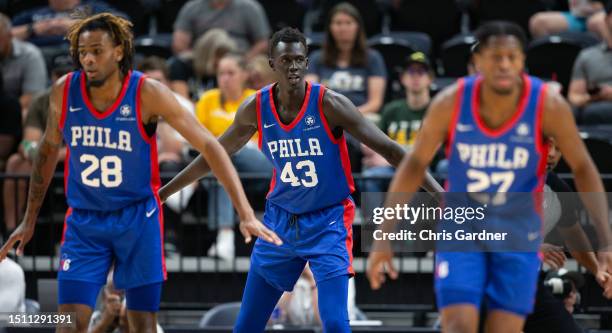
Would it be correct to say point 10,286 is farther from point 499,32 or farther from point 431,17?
point 431,17

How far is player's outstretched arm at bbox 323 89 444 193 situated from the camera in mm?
6113

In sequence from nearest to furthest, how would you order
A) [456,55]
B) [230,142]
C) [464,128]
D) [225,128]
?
[464,128] < [230,142] < [225,128] < [456,55]

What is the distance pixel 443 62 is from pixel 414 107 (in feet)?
4.98

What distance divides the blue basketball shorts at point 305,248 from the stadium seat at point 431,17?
574 centimetres

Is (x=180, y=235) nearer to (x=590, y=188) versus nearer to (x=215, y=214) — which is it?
(x=215, y=214)

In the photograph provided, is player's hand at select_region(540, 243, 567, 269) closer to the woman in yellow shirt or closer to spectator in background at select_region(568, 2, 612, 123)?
the woman in yellow shirt

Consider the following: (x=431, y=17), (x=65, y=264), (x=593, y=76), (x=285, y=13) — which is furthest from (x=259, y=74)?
(x=65, y=264)

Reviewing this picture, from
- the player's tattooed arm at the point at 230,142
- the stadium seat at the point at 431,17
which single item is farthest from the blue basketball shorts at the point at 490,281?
the stadium seat at the point at 431,17

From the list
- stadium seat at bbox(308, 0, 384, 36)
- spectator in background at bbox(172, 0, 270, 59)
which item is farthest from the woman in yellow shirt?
stadium seat at bbox(308, 0, 384, 36)

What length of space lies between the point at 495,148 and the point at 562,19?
6.47m

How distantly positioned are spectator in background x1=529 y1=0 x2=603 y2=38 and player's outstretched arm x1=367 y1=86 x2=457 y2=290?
6266 millimetres

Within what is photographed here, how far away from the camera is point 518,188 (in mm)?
5156

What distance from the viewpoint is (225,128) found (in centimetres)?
966

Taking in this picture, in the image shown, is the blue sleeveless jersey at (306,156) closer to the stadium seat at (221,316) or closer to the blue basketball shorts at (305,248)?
the blue basketball shorts at (305,248)
